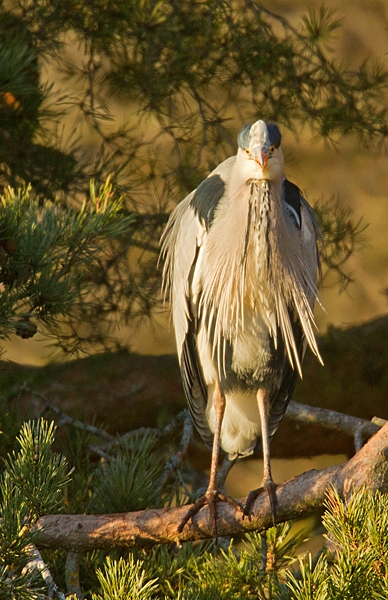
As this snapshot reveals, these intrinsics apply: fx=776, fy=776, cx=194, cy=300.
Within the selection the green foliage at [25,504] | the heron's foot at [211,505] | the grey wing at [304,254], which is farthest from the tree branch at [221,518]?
Answer: the grey wing at [304,254]

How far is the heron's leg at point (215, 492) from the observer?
1215mm

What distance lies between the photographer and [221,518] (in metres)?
1.23

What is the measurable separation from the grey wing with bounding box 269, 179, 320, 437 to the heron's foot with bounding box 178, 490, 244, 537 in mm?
358

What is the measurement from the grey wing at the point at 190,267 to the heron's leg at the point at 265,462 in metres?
0.15

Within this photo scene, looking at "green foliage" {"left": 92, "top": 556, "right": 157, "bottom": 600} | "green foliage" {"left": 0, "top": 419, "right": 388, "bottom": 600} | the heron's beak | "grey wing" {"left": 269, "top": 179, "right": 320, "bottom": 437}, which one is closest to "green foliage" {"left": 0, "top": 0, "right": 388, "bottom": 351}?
"grey wing" {"left": 269, "top": 179, "right": 320, "bottom": 437}

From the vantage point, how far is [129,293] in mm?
1675

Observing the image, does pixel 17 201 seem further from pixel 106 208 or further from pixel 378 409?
pixel 378 409

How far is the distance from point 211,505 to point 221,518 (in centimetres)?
3

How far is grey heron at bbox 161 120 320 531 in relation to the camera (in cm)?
133

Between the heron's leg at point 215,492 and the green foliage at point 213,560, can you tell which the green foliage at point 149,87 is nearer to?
the heron's leg at point 215,492

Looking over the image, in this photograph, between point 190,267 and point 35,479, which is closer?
point 35,479

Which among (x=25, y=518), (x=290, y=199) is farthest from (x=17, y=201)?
(x=290, y=199)

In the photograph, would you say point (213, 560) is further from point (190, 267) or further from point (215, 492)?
point (190, 267)

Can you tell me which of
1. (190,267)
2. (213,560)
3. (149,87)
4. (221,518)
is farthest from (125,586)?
(149,87)
